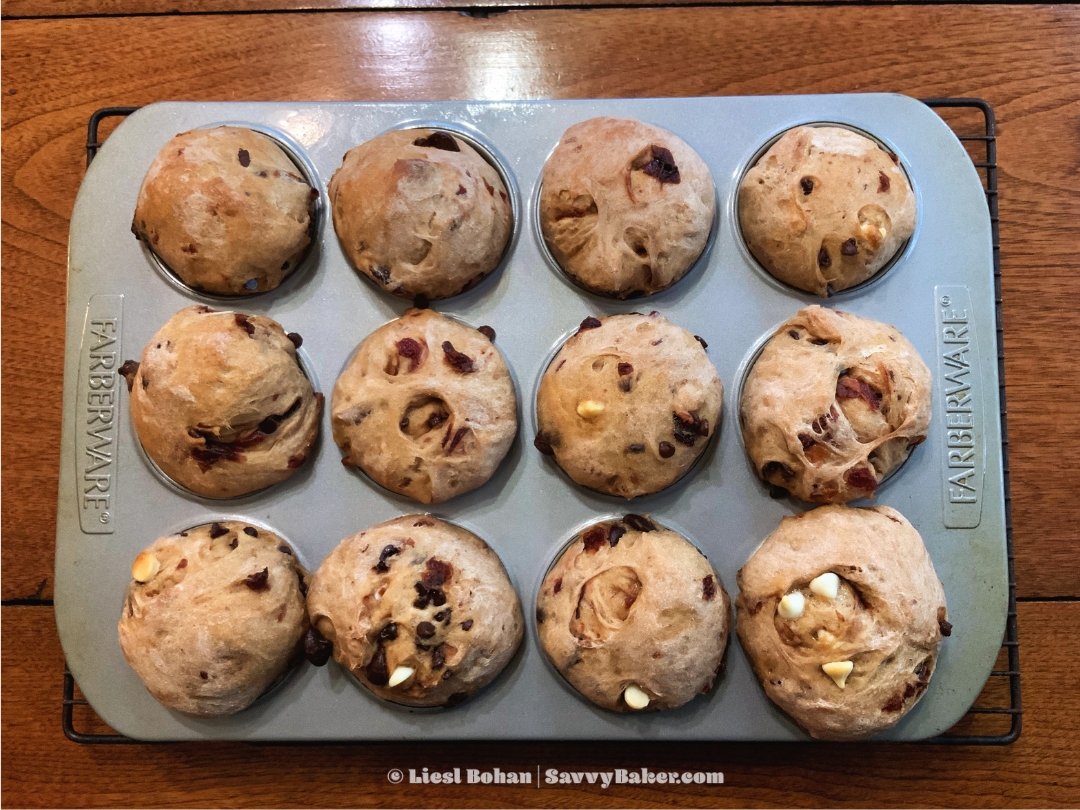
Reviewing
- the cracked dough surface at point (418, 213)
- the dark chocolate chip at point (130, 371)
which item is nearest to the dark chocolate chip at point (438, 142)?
the cracked dough surface at point (418, 213)

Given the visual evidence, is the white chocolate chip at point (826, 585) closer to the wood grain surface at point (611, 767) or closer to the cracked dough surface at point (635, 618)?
the cracked dough surface at point (635, 618)

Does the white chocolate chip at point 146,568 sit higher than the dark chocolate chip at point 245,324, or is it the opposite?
the dark chocolate chip at point 245,324

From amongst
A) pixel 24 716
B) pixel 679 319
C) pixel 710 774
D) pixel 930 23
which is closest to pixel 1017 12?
pixel 930 23

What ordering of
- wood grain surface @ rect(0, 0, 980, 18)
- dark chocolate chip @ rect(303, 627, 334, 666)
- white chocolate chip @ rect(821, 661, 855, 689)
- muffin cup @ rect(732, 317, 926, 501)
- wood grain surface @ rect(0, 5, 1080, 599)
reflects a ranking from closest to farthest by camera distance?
white chocolate chip @ rect(821, 661, 855, 689) → dark chocolate chip @ rect(303, 627, 334, 666) → muffin cup @ rect(732, 317, 926, 501) → wood grain surface @ rect(0, 5, 1080, 599) → wood grain surface @ rect(0, 0, 980, 18)

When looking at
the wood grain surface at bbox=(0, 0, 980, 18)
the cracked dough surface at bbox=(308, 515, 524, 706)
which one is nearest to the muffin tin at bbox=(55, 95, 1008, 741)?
the cracked dough surface at bbox=(308, 515, 524, 706)

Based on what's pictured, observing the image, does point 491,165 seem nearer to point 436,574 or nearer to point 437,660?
point 436,574

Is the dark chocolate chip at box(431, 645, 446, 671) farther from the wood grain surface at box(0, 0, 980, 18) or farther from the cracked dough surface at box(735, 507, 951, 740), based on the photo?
the wood grain surface at box(0, 0, 980, 18)

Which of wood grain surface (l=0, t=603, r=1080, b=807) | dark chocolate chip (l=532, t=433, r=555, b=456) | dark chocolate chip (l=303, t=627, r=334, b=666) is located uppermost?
dark chocolate chip (l=532, t=433, r=555, b=456)
